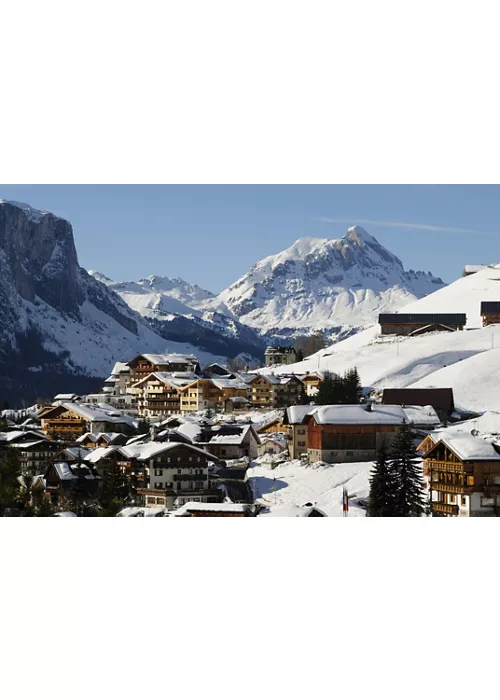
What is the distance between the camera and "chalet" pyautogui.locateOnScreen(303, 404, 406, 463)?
2298 inches

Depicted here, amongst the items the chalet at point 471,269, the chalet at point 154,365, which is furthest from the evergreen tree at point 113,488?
the chalet at point 471,269

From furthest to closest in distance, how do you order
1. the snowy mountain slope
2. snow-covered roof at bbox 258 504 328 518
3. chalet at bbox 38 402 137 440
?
the snowy mountain slope < chalet at bbox 38 402 137 440 < snow-covered roof at bbox 258 504 328 518

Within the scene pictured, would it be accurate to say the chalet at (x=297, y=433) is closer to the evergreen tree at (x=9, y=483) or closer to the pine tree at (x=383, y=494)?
the evergreen tree at (x=9, y=483)

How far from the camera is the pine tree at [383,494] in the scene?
43.5 m

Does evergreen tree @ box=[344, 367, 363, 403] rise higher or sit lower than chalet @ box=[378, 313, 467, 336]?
lower

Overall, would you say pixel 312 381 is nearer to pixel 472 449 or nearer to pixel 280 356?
pixel 280 356

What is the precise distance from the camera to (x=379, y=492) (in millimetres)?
44156

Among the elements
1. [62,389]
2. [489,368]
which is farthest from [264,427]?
[62,389]

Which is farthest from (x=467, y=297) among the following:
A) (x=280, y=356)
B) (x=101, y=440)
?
(x=101, y=440)

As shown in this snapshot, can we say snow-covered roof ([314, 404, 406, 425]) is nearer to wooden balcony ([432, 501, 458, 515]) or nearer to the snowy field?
the snowy field

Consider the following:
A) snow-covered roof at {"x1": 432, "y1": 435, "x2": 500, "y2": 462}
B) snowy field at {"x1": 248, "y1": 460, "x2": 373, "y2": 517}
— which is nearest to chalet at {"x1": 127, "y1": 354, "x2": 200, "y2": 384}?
snowy field at {"x1": 248, "y1": 460, "x2": 373, "y2": 517}

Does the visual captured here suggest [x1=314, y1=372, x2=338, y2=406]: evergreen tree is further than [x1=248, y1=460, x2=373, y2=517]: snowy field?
Yes

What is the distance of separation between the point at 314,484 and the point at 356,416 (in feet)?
25.6

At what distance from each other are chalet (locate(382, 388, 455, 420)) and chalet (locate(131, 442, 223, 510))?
2098 cm
